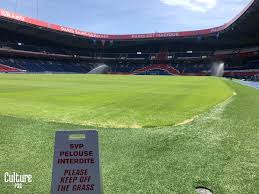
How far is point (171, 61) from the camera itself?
116 meters

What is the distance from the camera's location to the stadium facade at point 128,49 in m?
87.6

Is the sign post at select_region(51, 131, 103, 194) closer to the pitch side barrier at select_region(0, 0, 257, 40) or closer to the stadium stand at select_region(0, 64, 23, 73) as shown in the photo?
the pitch side barrier at select_region(0, 0, 257, 40)

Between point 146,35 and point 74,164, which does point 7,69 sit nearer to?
point 146,35

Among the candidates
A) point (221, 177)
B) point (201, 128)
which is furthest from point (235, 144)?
point (221, 177)

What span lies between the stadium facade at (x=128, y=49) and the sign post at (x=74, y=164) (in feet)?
240

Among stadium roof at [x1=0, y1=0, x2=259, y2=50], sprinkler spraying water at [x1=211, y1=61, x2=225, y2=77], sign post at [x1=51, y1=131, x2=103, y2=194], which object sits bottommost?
sign post at [x1=51, y1=131, x2=103, y2=194]

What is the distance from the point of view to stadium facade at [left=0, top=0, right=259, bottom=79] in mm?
87625

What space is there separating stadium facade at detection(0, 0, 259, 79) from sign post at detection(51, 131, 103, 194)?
240ft

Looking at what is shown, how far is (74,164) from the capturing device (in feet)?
12.7

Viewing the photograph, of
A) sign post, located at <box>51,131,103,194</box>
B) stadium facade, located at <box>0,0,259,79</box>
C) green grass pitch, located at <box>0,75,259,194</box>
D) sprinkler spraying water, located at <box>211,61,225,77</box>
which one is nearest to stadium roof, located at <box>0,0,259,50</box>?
stadium facade, located at <box>0,0,259,79</box>

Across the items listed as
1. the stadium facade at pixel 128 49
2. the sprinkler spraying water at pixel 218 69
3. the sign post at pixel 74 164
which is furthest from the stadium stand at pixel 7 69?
the sign post at pixel 74 164

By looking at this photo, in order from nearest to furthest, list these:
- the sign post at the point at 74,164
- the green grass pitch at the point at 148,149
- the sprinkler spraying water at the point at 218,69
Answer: the sign post at the point at 74,164 → the green grass pitch at the point at 148,149 → the sprinkler spraying water at the point at 218,69

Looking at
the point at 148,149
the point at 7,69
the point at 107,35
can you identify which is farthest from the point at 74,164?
the point at 107,35

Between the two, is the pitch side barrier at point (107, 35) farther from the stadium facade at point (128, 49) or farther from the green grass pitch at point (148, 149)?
the green grass pitch at point (148, 149)
